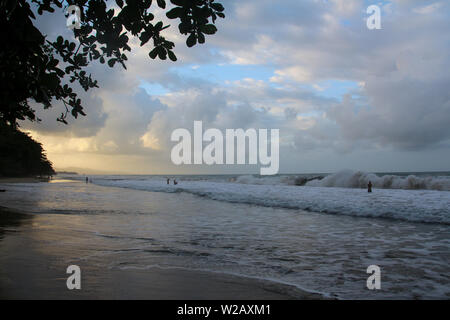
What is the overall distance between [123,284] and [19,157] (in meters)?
68.9

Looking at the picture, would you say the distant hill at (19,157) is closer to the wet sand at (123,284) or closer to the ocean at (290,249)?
the ocean at (290,249)

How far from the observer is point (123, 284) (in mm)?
4422

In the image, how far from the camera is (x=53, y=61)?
3459 millimetres

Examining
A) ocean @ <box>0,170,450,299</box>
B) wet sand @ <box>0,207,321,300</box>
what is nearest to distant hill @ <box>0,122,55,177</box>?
ocean @ <box>0,170,450,299</box>

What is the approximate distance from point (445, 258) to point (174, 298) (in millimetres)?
5559

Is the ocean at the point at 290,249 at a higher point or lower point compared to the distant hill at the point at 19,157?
lower

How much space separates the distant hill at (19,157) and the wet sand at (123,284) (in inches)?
1802

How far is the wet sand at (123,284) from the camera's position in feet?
13.1

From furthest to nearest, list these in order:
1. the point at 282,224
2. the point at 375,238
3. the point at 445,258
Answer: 1. the point at 282,224
2. the point at 375,238
3. the point at 445,258

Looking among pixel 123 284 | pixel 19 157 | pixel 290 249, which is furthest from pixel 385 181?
pixel 19 157

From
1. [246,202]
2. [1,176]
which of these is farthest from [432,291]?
[1,176]

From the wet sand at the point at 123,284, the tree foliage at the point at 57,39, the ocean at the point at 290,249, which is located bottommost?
the ocean at the point at 290,249

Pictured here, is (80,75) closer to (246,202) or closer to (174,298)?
(174,298)

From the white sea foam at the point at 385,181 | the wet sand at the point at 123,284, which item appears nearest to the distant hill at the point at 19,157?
the white sea foam at the point at 385,181
